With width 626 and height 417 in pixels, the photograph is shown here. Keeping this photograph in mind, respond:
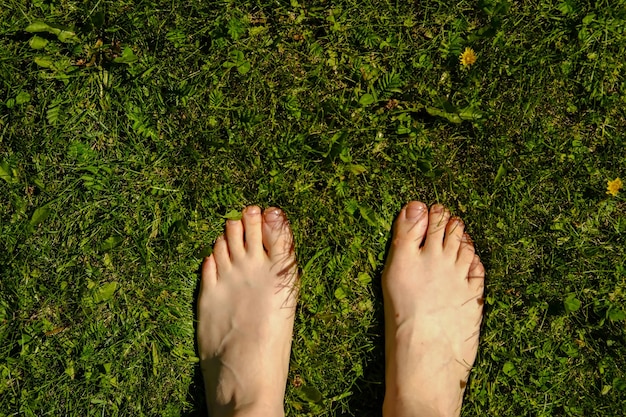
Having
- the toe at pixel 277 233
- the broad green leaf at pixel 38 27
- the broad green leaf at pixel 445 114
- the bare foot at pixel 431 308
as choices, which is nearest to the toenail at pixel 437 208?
the bare foot at pixel 431 308

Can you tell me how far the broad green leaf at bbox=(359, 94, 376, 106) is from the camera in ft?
8.66

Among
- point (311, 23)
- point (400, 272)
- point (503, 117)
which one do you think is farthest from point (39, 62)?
point (503, 117)

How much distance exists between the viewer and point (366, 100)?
8.66 ft

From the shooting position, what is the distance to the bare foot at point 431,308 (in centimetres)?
262

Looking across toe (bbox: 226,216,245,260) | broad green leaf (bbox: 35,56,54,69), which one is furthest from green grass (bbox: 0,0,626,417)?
toe (bbox: 226,216,245,260)

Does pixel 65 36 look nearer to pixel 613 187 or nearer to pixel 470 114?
pixel 470 114

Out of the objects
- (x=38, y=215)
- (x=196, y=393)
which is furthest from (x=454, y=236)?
(x=38, y=215)

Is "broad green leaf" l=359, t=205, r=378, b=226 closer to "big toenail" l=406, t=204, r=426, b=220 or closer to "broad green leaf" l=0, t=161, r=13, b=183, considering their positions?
"big toenail" l=406, t=204, r=426, b=220

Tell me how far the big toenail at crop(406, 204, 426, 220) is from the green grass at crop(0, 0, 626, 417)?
Result: 8 centimetres

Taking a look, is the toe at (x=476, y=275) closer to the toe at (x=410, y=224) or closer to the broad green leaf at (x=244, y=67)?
the toe at (x=410, y=224)

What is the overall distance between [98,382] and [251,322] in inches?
27.8

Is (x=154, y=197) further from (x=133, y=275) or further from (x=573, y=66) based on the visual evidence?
(x=573, y=66)

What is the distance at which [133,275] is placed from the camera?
2.67m

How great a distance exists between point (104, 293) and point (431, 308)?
1422 mm
